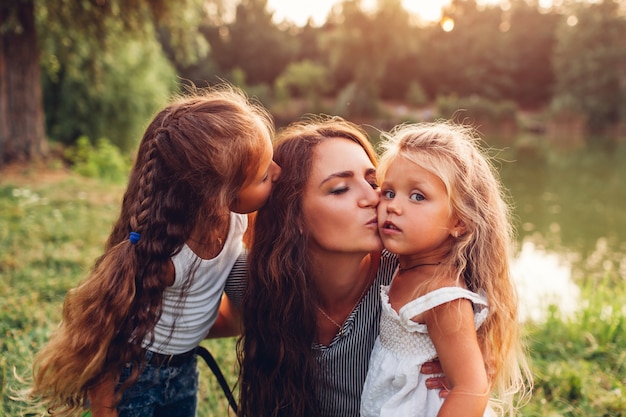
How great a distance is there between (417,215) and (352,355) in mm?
645

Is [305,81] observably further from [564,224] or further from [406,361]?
[406,361]

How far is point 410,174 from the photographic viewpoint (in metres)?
1.81

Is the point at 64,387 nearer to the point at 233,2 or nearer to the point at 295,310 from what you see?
the point at 295,310

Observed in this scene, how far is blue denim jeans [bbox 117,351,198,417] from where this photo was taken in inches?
79.5

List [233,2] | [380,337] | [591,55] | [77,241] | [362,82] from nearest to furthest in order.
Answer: [380,337]
[77,241]
[233,2]
[591,55]
[362,82]

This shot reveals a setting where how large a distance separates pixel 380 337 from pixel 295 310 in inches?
13.3

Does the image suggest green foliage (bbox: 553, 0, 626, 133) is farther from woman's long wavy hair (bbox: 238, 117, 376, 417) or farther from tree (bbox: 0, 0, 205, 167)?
woman's long wavy hair (bbox: 238, 117, 376, 417)

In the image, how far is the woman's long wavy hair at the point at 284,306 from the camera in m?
2.07

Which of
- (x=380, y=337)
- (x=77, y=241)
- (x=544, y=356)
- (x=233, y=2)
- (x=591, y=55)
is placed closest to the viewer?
(x=380, y=337)

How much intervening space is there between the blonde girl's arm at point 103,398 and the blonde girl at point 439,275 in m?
0.88

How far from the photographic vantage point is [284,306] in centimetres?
208

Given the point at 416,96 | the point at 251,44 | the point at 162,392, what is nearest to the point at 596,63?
the point at 416,96

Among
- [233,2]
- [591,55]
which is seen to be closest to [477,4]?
[591,55]

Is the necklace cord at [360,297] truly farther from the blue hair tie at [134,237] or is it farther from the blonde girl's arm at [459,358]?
the blue hair tie at [134,237]
